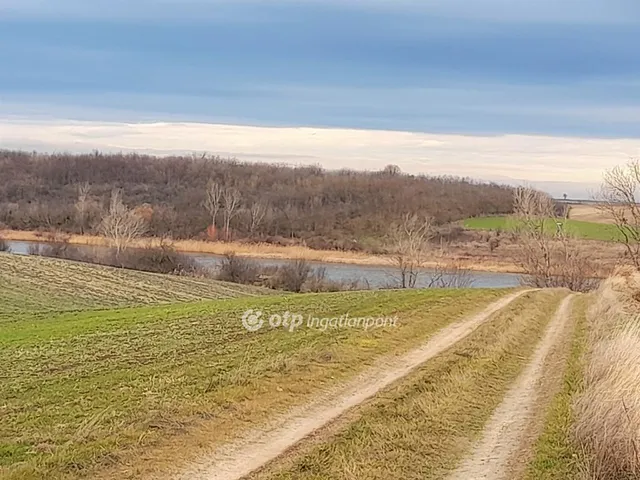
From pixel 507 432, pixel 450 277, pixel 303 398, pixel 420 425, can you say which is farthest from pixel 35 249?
pixel 507 432

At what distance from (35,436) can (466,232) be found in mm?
77392

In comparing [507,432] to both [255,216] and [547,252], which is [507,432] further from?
[255,216]

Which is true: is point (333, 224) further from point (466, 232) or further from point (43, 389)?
point (43, 389)

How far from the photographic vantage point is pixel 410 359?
12570mm

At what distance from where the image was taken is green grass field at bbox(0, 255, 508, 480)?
24.5ft

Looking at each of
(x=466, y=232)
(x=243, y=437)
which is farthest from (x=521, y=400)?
(x=466, y=232)

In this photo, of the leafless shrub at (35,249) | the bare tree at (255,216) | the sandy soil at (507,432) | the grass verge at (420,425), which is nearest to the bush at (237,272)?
the leafless shrub at (35,249)

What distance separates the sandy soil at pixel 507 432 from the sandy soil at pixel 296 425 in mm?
1568

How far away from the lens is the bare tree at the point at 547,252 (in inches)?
1993

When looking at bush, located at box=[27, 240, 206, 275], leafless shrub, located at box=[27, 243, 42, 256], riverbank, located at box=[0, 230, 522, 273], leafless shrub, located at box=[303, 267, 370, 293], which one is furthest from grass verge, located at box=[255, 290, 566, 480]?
leafless shrub, located at box=[27, 243, 42, 256]

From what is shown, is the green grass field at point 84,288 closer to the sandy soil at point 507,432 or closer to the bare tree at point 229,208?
the sandy soil at point 507,432

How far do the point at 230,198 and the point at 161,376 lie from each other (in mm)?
87208

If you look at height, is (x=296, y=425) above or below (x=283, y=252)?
above

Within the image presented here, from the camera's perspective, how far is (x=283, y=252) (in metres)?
76.8
